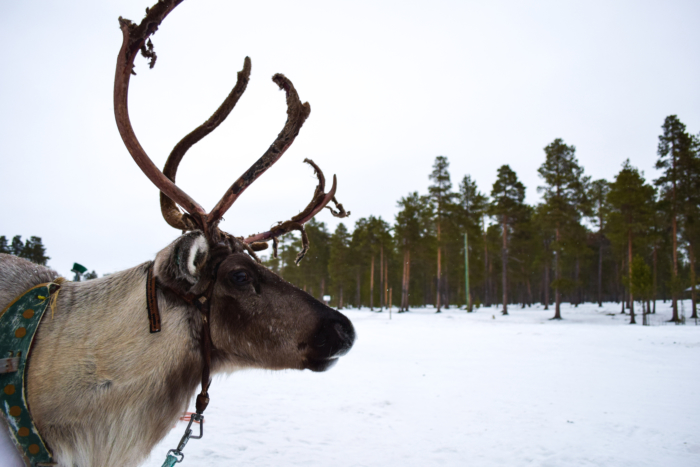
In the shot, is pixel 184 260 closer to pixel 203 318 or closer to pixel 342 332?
pixel 203 318

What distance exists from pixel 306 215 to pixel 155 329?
5.16 ft

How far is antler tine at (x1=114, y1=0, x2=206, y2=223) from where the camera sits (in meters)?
2.42

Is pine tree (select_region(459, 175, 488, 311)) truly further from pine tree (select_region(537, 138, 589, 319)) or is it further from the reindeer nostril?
the reindeer nostril

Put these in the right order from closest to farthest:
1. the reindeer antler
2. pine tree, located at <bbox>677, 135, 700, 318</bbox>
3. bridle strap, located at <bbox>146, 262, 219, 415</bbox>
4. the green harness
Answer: the green harness < bridle strap, located at <bbox>146, 262, 219, 415</bbox> < the reindeer antler < pine tree, located at <bbox>677, 135, 700, 318</bbox>

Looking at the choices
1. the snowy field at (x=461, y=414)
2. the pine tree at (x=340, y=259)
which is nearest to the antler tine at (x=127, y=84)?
the snowy field at (x=461, y=414)

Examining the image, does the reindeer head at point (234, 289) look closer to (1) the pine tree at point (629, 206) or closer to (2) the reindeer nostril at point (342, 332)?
(2) the reindeer nostril at point (342, 332)

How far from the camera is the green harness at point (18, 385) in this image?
1.74 meters

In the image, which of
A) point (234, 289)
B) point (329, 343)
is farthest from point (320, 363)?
point (234, 289)

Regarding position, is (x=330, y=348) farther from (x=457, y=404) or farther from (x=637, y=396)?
(x=637, y=396)

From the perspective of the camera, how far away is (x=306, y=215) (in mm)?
3283

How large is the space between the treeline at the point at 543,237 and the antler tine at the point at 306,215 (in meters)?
28.4

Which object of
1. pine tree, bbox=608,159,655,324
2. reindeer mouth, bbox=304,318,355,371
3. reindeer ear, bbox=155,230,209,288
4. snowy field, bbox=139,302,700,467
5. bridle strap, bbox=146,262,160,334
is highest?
pine tree, bbox=608,159,655,324

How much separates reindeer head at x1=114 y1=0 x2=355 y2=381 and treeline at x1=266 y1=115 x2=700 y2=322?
95.7 ft

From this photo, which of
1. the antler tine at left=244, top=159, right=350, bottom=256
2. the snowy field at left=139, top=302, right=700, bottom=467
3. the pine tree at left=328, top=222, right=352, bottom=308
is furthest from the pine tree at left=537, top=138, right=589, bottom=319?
the antler tine at left=244, top=159, right=350, bottom=256
